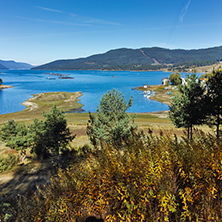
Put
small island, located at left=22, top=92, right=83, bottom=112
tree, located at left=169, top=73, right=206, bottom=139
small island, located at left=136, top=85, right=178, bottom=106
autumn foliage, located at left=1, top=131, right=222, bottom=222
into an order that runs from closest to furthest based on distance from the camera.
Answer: autumn foliage, located at left=1, top=131, right=222, bottom=222 → tree, located at left=169, top=73, right=206, bottom=139 → small island, located at left=22, top=92, right=83, bottom=112 → small island, located at left=136, top=85, right=178, bottom=106

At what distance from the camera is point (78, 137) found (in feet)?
113

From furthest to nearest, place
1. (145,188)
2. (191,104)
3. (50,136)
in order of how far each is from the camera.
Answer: (191,104) → (50,136) → (145,188)

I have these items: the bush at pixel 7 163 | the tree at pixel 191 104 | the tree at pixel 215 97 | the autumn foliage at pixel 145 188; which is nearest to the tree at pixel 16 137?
the bush at pixel 7 163

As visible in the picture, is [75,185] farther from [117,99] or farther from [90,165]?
[117,99]

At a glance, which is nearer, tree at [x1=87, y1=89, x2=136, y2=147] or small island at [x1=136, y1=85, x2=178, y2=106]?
tree at [x1=87, y1=89, x2=136, y2=147]

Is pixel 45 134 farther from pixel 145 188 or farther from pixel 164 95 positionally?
pixel 164 95

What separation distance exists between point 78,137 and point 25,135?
13442 millimetres

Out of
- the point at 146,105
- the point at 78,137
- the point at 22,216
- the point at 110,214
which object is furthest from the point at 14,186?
the point at 146,105

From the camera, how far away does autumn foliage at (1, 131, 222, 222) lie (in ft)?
12.3

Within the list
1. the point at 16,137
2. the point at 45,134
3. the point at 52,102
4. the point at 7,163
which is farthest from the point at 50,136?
the point at 52,102

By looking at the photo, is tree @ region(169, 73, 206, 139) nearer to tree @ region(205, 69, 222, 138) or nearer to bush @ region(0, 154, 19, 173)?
tree @ region(205, 69, 222, 138)

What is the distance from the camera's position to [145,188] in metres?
4.04

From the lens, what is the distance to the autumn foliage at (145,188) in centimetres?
376

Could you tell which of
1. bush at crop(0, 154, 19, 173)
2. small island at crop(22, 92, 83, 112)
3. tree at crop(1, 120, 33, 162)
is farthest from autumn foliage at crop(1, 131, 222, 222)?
small island at crop(22, 92, 83, 112)
